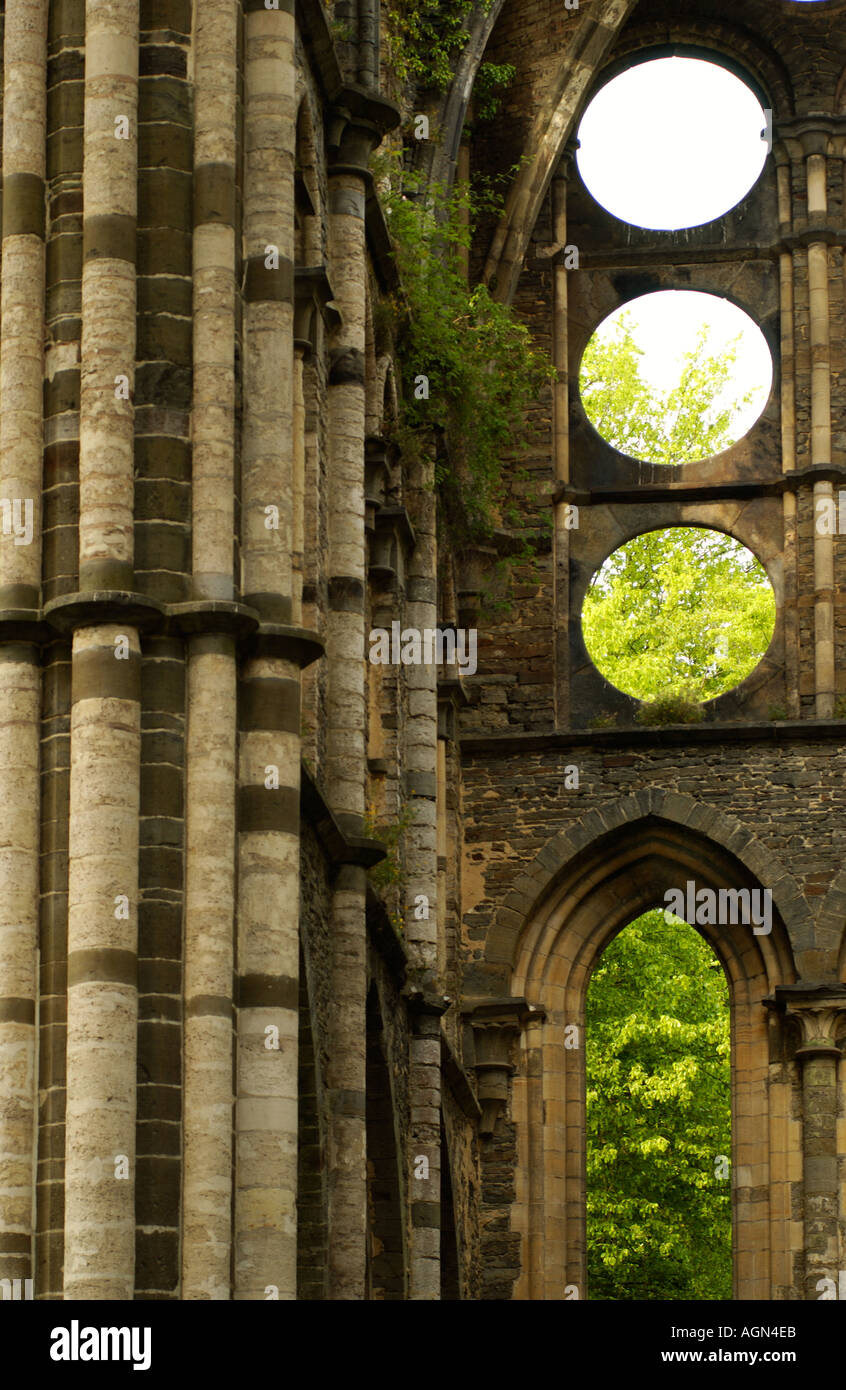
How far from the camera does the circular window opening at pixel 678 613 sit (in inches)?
1087

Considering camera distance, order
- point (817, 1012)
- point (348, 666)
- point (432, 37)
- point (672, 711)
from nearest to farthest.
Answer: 1. point (348, 666)
2. point (432, 37)
3. point (817, 1012)
4. point (672, 711)

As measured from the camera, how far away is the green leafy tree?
27.7 meters

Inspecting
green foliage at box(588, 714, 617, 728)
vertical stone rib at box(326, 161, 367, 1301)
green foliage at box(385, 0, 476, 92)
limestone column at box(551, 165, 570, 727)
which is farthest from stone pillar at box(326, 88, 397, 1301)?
limestone column at box(551, 165, 570, 727)

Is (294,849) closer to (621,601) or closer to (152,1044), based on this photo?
(152,1044)

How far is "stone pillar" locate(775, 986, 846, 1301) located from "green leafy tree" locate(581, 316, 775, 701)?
6384 millimetres

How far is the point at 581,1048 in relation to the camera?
71.5 ft

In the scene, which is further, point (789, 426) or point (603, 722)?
point (789, 426)

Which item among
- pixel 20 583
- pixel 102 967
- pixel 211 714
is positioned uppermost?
pixel 20 583

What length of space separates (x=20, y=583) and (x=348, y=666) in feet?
11.3

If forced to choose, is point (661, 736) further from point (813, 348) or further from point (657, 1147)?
point (657, 1147)

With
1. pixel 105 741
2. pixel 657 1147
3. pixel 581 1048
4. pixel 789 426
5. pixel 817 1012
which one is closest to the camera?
pixel 105 741

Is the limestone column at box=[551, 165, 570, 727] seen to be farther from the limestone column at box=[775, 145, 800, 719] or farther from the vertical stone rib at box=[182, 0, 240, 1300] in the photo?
the vertical stone rib at box=[182, 0, 240, 1300]

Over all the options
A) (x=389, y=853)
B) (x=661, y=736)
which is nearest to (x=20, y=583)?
(x=389, y=853)
